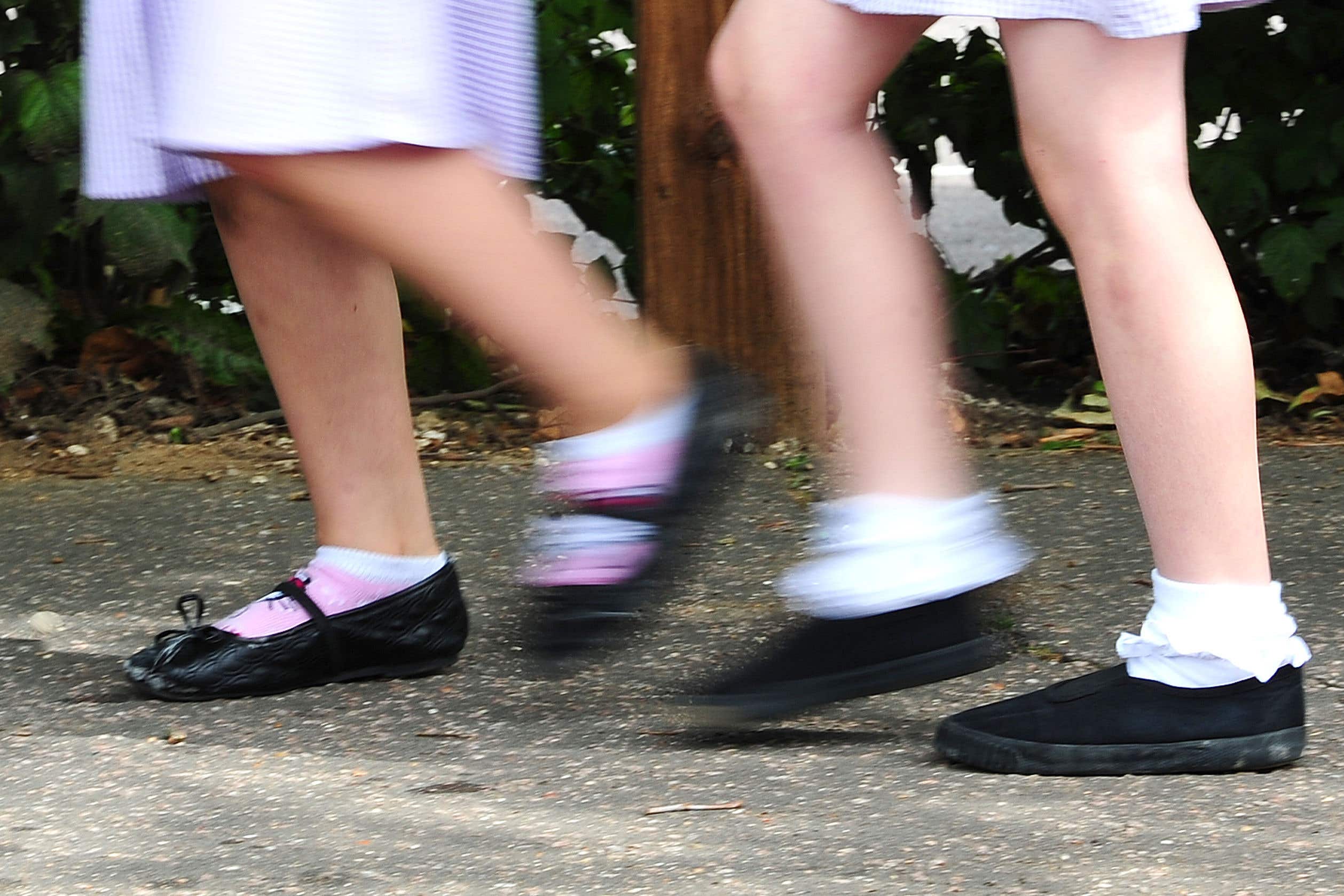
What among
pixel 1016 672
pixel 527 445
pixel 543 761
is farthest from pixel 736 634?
pixel 527 445

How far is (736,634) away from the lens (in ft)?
7.82

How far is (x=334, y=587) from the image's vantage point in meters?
2.18

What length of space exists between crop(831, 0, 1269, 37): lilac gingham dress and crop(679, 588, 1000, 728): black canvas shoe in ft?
1.90

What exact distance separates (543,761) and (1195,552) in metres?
0.69

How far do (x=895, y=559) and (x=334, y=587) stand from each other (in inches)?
29.2

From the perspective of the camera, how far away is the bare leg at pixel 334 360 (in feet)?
6.95

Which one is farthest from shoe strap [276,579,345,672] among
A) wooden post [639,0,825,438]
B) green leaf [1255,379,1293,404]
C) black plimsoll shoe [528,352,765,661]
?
green leaf [1255,379,1293,404]

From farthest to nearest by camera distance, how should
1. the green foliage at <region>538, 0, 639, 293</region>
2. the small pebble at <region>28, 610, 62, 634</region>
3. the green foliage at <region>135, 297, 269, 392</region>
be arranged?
1. the green foliage at <region>135, 297, 269, 392</region>
2. the green foliage at <region>538, 0, 639, 293</region>
3. the small pebble at <region>28, 610, 62, 634</region>

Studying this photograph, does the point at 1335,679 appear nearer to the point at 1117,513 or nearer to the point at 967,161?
the point at 1117,513

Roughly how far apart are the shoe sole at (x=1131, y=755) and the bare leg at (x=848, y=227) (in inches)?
10.4

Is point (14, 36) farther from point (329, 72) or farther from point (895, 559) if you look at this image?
point (895, 559)

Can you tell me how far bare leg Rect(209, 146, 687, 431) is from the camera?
1806 millimetres

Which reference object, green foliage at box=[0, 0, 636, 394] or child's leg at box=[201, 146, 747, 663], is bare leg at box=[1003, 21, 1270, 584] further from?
green foliage at box=[0, 0, 636, 394]

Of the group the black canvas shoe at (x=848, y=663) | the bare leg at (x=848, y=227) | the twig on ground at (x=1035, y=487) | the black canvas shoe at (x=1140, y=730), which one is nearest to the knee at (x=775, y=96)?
the bare leg at (x=848, y=227)
